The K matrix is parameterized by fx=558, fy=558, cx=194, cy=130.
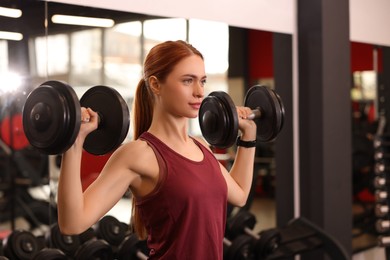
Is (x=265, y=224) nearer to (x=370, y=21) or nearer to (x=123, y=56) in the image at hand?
(x=370, y=21)

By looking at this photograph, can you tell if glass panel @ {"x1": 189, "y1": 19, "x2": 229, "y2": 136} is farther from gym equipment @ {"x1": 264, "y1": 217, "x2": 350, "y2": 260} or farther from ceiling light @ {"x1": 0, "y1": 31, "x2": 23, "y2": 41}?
ceiling light @ {"x1": 0, "y1": 31, "x2": 23, "y2": 41}

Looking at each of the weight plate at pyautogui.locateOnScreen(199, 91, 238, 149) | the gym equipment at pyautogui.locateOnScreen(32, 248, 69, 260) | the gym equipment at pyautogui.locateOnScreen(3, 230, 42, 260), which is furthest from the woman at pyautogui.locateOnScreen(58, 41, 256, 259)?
the gym equipment at pyautogui.locateOnScreen(3, 230, 42, 260)

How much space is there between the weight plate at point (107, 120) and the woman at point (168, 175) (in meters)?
0.05

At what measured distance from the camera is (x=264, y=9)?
10.4 feet

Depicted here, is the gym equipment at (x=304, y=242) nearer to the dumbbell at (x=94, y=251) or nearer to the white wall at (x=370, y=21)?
the dumbbell at (x=94, y=251)

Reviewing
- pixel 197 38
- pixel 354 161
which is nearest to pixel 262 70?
pixel 354 161

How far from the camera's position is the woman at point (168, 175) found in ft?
4.63

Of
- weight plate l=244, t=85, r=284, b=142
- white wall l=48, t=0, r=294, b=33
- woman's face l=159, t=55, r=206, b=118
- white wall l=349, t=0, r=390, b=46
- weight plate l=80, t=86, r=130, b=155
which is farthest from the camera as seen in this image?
white wall l=349, t=0, r=390, b=46

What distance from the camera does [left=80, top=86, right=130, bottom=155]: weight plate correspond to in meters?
1.39

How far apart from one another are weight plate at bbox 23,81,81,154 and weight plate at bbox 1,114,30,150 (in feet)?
3.55

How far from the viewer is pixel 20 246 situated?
2.25 metres

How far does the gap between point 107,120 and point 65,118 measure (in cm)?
18

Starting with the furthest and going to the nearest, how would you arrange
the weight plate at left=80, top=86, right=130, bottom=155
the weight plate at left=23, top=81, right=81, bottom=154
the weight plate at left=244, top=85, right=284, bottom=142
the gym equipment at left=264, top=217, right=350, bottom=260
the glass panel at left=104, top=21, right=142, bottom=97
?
the gym equipment at left=264, top=217, right=350, bottom=260 → the glass panel at left=104, top=21, right=142, bottom=97 → the weight plate at left=244, top=85, right=284, bottom=142 → the weight plate at left=80, top=86, right=130, bottom=155 → the weight plate at left=23, top=81, right=81, bottom=154

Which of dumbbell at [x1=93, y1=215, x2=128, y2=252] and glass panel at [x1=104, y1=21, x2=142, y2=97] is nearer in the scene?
dumbbell at [x1=93, y1=215, x2=128, y2=252]
